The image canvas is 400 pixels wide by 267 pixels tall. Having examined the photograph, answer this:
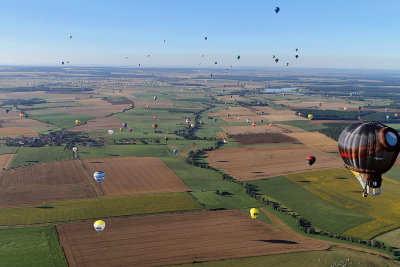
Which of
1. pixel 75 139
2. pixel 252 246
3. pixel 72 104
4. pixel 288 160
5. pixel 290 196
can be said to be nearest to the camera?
pixel 252 246

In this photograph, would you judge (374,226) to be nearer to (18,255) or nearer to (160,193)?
(160,193)

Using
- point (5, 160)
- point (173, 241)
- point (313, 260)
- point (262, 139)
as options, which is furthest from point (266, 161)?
point (5, 160)

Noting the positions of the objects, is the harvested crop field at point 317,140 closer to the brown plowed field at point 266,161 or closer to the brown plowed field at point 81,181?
the brown plowed field at point 266,161

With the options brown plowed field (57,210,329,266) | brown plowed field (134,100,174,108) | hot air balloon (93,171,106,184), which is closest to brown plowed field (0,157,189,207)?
hot air balloon (93,171,106,184)

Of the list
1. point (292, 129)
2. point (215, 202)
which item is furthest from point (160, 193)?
point (292, 129)

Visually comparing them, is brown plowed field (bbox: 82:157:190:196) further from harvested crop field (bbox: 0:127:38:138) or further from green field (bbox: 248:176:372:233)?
harvested crop field (bbox: 0:127:38:138)
